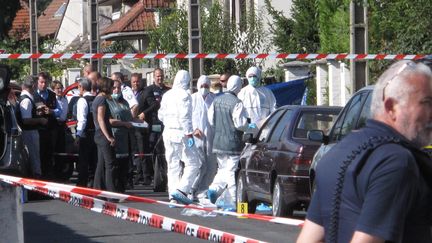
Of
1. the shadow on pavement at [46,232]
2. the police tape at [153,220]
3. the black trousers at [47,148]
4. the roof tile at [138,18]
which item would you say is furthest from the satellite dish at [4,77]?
the roof tile at [138,18]

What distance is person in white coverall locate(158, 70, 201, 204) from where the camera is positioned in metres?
15.9

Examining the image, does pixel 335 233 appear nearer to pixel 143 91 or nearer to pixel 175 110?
pixel 175 110

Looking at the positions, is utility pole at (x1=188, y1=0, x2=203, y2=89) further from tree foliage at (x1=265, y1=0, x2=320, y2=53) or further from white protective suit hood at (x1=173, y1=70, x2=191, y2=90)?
tree foliage at (x1=265, y1=0, x2=320, y2=53)

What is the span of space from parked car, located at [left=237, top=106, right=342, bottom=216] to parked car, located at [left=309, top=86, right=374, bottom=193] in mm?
843

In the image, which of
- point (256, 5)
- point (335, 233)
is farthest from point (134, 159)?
point (256, 5)

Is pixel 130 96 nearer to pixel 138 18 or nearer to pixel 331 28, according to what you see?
pixel 331 28

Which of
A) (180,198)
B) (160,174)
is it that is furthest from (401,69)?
(160,174)

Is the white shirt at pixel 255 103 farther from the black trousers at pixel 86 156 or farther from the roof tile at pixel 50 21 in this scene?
the roof tile at pixel 50 21

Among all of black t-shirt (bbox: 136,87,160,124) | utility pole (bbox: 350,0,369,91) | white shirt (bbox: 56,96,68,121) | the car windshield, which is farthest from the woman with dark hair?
utility pole (bbox: 350,0,369,91)

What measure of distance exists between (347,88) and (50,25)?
7493 cm

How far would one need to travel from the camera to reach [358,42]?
1897 cm

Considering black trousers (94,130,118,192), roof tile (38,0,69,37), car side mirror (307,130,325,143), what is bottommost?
black trousers (94,130,118,192)

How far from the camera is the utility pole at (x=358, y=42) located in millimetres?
18672

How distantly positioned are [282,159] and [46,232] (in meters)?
2.85
